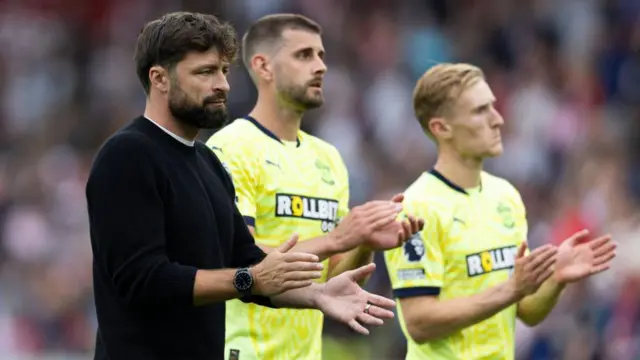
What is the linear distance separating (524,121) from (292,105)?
27.6 ft

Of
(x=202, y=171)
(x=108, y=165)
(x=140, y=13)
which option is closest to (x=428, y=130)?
(x=202, y=171)

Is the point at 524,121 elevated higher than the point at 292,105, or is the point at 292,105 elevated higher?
the point at 524,121

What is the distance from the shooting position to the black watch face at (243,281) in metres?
5.78

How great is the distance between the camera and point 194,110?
20.3ft

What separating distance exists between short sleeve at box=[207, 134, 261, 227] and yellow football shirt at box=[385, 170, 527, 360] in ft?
3.20

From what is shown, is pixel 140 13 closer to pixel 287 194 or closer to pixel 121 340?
pixel 287 194

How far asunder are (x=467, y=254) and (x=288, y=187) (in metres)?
1.11

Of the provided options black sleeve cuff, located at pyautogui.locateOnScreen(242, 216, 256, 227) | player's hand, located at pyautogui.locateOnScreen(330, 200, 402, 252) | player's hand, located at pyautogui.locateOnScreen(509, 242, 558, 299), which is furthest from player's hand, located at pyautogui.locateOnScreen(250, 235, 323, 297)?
player's hand, located at pyautogui.locateOnScreen(509, 242, 558, 299)

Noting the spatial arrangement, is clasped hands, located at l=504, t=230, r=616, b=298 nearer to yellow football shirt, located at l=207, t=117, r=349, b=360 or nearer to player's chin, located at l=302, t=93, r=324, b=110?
yellow football shirt, located at l=207, t=117, r=349, b=360

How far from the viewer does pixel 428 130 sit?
343 inches

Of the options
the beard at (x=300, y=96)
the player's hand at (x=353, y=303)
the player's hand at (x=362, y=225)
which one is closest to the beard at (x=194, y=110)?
the player's hand at (x=353, y=303)

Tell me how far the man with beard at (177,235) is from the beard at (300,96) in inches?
66.8

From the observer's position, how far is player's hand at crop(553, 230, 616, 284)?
26.4 ft

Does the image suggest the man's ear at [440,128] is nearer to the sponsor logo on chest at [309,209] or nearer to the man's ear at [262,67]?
the sponsor logo on chest at [309,209]
